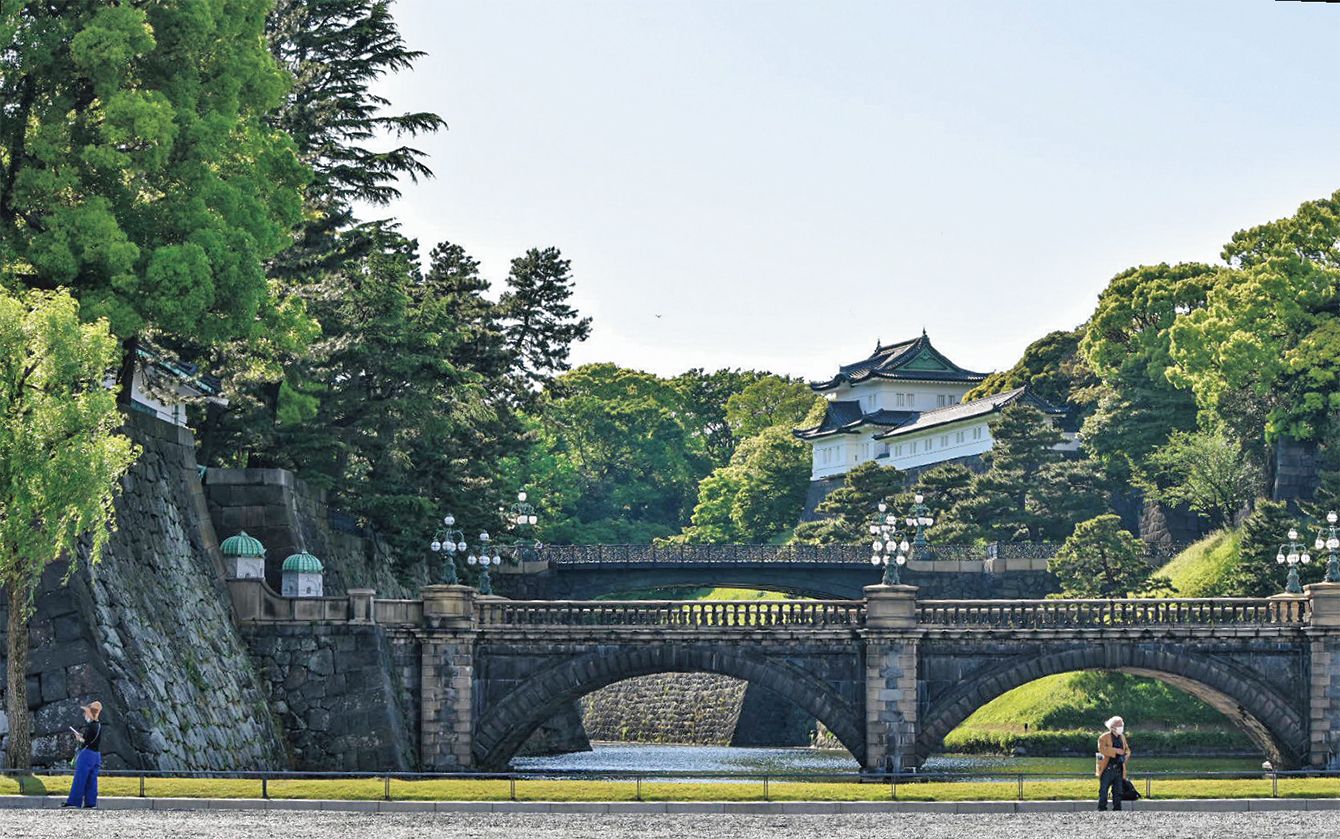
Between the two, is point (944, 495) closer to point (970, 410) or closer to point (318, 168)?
point (970, 410)

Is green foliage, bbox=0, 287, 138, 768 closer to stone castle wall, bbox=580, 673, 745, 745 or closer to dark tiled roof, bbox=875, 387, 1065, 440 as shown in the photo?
stone castle wall, bbox=580, 673, 745, 745

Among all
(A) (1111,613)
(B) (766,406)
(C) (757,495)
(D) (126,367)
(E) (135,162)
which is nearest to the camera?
(E) (135,162)

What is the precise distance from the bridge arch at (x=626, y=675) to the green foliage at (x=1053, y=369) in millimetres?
72894

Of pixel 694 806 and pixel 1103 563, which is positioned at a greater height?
pixel 1103 563

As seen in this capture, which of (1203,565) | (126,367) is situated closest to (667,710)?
(1203,565)

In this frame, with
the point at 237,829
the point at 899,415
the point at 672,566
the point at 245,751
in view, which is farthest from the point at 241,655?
the point at 899,415

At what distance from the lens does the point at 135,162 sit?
175ft

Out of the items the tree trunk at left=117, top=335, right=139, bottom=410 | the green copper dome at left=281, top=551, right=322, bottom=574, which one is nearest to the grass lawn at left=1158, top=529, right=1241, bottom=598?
the green copper dome at left=281, top=551, right=322, bottom=574

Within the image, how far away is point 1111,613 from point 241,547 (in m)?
25.4

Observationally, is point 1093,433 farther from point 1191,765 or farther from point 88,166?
point 88,166

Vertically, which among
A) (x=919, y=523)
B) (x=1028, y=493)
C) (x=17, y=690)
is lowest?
(x=17, y=690)

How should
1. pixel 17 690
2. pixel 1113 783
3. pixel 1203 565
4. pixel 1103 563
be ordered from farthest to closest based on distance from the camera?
pixel 1203 565 → pixel 1103 563 → pixel 17 690 → pixel 1113 783

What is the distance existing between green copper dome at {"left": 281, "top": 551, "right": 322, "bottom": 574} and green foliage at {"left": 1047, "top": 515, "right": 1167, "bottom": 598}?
4229 centimetres

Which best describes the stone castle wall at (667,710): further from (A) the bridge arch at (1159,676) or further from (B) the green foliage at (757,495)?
(A) the bridge arch at (1159,676)
